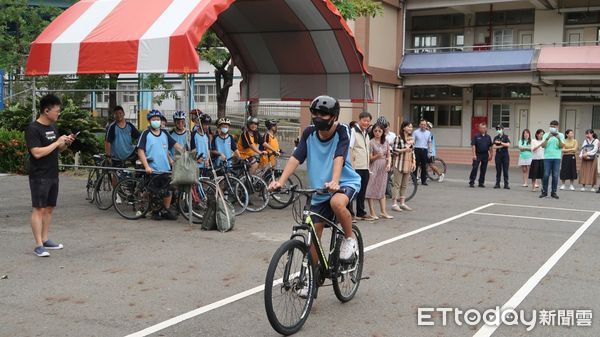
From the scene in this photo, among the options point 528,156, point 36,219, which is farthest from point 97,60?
point 528,156

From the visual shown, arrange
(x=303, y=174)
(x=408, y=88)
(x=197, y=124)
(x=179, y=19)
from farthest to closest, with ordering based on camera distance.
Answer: (x=408, y=88) < (x=303, y=174) < (x=197, y=124) < (x=179, y=19)

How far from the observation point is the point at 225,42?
1614 cm

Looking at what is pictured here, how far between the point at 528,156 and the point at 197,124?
11188mm

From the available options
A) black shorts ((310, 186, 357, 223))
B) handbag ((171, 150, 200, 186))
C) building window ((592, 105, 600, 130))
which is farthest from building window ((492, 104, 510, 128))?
black shorts ((310, 186, 357, 223))

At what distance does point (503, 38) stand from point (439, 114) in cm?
498

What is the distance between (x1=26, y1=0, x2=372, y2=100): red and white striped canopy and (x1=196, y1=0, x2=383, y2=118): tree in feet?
7.08

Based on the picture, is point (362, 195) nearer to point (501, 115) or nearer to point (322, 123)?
point (322, 123)

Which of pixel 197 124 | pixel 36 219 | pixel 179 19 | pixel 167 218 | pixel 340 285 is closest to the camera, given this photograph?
pixel 340 285

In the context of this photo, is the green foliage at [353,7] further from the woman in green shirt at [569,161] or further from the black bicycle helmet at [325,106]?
the black bicycle helmet at [325,106]

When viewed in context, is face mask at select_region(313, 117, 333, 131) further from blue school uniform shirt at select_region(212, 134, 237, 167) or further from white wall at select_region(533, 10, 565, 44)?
white wall at select_region(533, 10, 565, 44)

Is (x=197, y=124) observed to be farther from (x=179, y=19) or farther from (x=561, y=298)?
(x=561, y=298)

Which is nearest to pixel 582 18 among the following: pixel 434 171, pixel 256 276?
pixel 434 171

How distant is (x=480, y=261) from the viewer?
27.3 feet

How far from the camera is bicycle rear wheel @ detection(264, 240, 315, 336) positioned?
4.97 m
